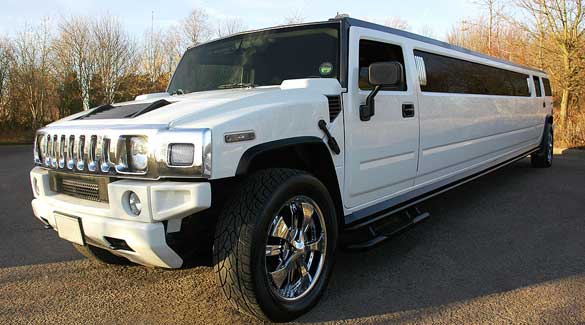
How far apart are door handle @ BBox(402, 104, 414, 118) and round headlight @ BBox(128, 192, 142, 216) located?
2225 millimetres

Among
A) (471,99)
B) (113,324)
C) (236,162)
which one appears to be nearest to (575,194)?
(471,99)

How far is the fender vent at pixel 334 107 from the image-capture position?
2797mm

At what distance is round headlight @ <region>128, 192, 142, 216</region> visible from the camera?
2.12m

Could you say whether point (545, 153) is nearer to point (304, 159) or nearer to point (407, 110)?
point (407, 110)

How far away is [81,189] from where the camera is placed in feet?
7.93

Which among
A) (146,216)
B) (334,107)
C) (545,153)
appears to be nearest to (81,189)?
(146,216)

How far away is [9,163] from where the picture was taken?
10812 mm

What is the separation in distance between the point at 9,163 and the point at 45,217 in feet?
33.0

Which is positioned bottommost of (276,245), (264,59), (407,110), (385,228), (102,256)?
(102,256)

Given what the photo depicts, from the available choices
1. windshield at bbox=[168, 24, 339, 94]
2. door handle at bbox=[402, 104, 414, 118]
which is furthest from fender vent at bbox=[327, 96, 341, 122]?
door handle at bbox=[402, 104, 414, 118]

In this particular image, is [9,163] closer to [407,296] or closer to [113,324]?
[113,324]

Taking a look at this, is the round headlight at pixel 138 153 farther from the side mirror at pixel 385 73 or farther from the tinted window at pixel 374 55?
the tinted window at pixel 374 55

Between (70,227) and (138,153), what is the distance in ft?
2.15

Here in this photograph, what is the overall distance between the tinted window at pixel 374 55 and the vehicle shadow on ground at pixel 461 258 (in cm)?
136
